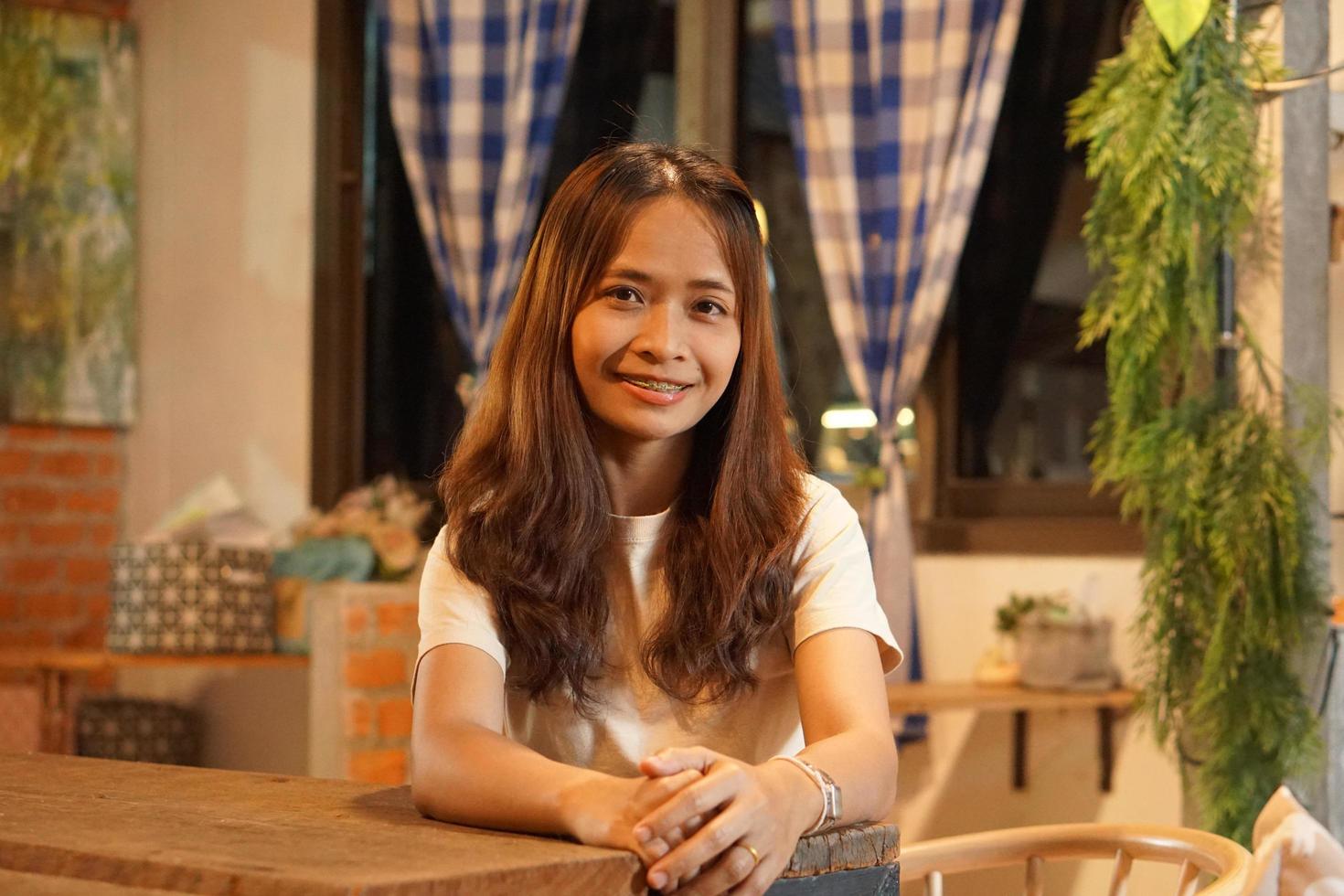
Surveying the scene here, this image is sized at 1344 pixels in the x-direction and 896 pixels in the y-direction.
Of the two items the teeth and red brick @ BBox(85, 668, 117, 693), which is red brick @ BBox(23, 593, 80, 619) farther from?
the teeth

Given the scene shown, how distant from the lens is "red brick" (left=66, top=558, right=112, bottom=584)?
5.29m

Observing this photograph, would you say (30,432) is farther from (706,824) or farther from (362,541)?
(706,824)

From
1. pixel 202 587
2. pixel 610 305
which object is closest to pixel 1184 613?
pixel 610 305

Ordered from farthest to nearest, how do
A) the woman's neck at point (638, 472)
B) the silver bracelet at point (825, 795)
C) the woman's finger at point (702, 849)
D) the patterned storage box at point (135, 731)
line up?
the patterned storage box at point (135, 731)
the woman's neck at point (638, 472)
the silver bracelet at point (825, 795)
the woman's finger at point (702, 849)

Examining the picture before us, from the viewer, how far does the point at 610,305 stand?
1486 mm

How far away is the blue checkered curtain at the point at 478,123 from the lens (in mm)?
4301

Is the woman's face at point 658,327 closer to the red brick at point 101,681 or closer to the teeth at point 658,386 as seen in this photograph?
the teeth at point 658,386

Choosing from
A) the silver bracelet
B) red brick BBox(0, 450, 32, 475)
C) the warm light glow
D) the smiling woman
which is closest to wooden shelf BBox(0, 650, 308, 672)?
red brick BBox(0, 450, 32, 475)

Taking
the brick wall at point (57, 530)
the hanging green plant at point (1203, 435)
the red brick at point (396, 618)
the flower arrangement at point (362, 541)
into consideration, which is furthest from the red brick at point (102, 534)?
the hanging green plant at point (1203, 435)

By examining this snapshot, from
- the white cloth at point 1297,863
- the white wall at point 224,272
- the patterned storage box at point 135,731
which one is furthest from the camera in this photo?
the white wall at point 224,272

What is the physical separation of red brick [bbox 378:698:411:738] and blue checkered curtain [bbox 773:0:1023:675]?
3.83ft

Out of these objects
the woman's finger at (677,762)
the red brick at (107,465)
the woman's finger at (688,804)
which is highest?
the red brick at (107,465)

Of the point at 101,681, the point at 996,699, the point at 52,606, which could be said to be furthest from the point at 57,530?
the point at 996,699

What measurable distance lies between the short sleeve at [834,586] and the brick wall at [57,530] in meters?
4.26
